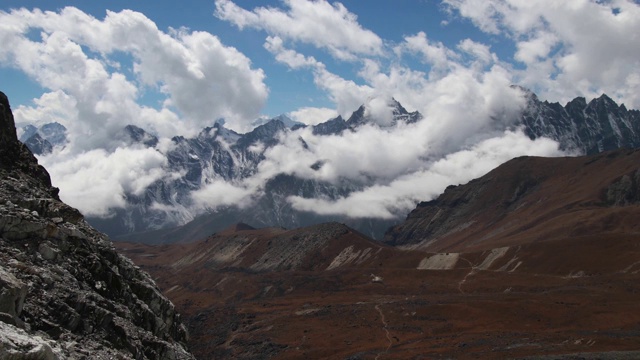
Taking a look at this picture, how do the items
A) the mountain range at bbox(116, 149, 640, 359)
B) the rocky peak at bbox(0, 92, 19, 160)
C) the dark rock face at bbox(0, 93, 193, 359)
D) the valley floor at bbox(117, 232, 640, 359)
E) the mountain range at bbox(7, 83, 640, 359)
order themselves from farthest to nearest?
the mountain range at bbox(116, 149, 640, 359) < the valley floor at bbox(117, 232, 640, 359) < the rocky peak at bbox(0, 92, 19, 160) < the mountain range at bbox(7, 83, 640, 359) < the dark rock face at bbox(0, 93, 193, 359)

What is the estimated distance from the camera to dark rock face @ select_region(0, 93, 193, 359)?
28.3 meters

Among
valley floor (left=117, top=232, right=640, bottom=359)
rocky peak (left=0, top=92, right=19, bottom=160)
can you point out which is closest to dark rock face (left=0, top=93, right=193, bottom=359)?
rocky peak (left=0, top=92, right=19, bottom=160)

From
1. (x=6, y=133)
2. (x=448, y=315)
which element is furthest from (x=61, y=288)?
(x=448, y=315)

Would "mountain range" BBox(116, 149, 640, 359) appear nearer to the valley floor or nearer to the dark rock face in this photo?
the valley floor

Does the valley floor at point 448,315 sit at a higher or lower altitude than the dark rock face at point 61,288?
lower

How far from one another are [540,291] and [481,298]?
1739cm

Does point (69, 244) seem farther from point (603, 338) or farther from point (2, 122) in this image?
point (603, 338)

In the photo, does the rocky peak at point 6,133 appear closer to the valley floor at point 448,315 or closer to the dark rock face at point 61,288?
the dark rock face at point 61,288

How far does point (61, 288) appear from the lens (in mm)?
35031

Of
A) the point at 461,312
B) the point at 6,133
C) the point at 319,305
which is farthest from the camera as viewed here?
the point at 319,305

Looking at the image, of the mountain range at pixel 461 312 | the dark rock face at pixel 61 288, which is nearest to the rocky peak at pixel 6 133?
the dark rock face at pixel 61 288

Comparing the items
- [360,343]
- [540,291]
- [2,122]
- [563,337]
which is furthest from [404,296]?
[2,122]

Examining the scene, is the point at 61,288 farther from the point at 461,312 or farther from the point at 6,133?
the point at 461,312

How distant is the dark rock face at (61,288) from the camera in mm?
28312
